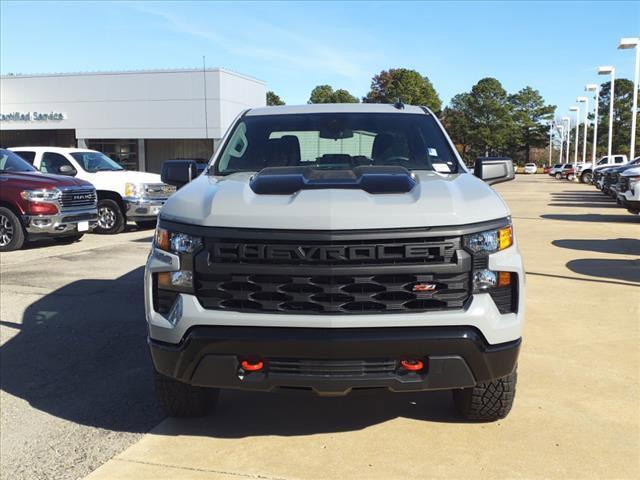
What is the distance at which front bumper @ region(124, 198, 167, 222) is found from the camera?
13.9 meters

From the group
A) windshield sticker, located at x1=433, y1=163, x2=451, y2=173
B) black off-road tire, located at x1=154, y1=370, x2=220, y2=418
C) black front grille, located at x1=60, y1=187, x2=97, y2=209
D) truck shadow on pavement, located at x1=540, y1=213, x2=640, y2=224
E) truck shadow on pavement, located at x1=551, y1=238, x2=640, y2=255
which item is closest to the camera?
black off-road tire, located at x1=154, y1=370, x2=220, y2=418

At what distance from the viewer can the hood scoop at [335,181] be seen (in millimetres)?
3281

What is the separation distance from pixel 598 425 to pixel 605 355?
4.68 ft

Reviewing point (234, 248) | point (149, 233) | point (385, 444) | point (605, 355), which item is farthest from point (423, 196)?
point (149, 233)

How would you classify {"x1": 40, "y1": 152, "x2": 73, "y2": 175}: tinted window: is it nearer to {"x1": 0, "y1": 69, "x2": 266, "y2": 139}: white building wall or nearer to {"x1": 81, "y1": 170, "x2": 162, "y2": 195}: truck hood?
{"x1": 81, "y1": 170, "x2": 162, "y2": 195}: truck hood

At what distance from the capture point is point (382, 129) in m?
4.66

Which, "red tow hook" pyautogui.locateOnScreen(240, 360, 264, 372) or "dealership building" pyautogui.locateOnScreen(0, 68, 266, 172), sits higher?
"dealership building" pyautogui.locateOnScreen(0, 68, 266, 172)

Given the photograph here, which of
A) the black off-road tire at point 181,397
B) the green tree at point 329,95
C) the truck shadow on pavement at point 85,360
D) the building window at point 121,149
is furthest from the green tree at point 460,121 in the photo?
the black off-road tire at point 181,397

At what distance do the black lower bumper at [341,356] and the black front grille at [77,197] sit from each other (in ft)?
30.7

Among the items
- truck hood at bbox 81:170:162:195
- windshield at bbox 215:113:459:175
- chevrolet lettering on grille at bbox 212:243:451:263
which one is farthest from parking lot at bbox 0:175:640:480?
truck hood at bbox 81:170:162:195

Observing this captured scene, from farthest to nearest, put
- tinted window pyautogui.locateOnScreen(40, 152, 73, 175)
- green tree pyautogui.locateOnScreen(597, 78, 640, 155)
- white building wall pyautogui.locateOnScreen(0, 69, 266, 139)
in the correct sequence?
green tree pyautogui.locateOnScreen(597, 78, 640, 155) < white building wall pyautogui.locateOnScreen(0, 69, 266, 139) < tinted window pyautogui.locateOnScreen(40, 152, 73, 175)

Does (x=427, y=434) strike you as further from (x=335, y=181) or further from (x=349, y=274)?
(x=335, y=181)

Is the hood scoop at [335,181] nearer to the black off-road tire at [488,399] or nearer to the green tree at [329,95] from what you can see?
the black off-road tire at [488,399]

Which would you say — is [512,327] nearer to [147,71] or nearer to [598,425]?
[598,425]
